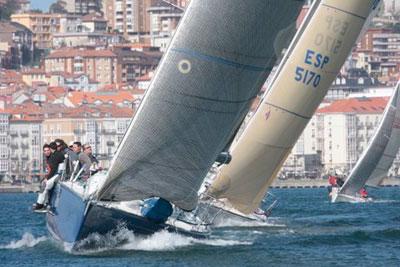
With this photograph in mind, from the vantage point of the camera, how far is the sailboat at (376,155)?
157 ft

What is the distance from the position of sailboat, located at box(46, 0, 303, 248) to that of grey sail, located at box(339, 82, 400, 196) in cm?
2554

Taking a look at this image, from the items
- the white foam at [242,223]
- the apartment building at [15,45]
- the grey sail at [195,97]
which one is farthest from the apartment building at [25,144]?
the grey sail at [195,97]

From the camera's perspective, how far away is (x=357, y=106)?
402ft

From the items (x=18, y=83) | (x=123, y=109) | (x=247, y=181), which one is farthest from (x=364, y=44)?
(x=247, y=181)

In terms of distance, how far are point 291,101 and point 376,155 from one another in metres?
19.4

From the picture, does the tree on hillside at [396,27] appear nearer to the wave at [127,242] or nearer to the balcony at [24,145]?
the balcony at [24,145]

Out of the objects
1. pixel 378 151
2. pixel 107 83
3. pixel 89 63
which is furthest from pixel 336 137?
pixel 378 151

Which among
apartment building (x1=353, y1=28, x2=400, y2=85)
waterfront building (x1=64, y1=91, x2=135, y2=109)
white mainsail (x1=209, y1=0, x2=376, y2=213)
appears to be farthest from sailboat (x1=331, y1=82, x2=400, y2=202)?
apartment building (x1=353, y1=28, x2=400, y2=85)

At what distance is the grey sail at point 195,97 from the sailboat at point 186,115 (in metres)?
0.01

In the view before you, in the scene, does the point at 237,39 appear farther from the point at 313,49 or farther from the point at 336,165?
the point at 336,165

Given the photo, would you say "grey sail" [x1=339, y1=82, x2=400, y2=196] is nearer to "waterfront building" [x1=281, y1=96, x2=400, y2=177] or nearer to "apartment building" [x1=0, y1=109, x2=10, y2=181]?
"waterfront building" [x1=281, y1=96, x2=400, y2=177]

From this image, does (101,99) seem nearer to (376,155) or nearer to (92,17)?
(92,17)

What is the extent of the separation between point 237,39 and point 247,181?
8.10 meters

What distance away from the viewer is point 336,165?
119 metres
